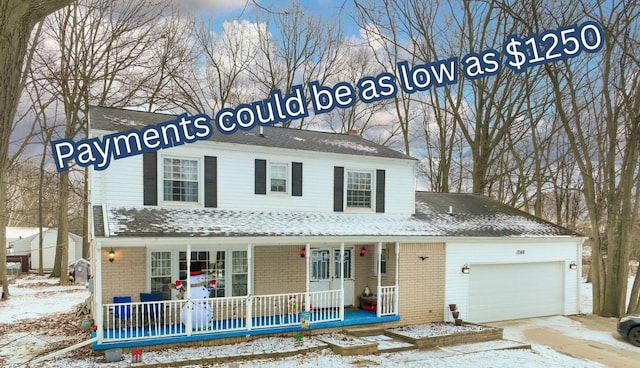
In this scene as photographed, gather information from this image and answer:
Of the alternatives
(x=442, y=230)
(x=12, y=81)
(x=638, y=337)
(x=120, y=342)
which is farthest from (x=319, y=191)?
(x=12, y=81)

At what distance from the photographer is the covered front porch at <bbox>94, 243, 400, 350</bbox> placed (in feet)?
34.4

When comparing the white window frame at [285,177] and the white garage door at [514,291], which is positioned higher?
the white window frame at [285,177]

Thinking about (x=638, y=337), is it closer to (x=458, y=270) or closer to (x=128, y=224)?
(x=458, y=270)

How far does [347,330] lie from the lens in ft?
40.9

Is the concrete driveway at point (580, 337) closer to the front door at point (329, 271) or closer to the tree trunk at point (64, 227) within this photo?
the front door at point (329, 271)

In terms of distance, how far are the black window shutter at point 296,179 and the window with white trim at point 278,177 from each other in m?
0.20

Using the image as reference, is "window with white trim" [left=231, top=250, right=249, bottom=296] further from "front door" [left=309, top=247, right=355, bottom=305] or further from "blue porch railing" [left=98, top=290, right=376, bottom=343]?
"front door" [left=309, top=247, right=355, bottom=305]

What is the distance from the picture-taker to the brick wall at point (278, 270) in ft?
42.4

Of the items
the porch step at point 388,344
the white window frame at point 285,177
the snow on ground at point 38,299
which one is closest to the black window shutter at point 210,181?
the white window frame at point 285,177

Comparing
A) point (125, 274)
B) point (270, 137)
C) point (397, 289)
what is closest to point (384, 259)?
point (397, 289)

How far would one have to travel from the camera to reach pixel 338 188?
47.4 feet

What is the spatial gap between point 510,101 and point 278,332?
19.4 meters

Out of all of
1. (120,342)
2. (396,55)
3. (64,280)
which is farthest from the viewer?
(396,55)

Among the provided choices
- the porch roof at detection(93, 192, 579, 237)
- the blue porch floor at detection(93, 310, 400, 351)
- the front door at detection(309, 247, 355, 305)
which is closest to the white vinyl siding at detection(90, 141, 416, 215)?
the porch roof at detection(93, 192, 579, 237)
